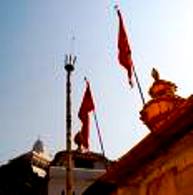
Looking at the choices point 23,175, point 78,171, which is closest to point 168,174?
point 78,171

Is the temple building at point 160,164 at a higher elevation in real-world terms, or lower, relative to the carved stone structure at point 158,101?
lower

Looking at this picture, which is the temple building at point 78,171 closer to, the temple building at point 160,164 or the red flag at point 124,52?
the red flag at point 124,52

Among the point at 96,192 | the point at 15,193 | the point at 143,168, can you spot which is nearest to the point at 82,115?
the point at 96,192

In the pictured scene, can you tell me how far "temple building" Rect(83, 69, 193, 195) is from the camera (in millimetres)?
6391

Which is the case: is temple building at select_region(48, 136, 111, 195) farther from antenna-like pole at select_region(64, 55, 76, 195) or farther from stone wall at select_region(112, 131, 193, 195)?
stone wall at select_region(112, 131, 193, 195)

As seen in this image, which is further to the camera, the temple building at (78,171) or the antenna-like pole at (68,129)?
the temple building at (78,171)

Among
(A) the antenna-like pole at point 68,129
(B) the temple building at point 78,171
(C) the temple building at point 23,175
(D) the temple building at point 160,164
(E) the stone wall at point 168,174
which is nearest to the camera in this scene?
(D) the temple building at point 160,164

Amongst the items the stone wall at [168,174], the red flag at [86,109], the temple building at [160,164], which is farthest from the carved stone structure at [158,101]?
the stone wall at [168,174]

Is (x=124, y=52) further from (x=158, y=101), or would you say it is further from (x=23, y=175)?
(x=23, y=175)

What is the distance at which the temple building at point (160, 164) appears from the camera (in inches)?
252

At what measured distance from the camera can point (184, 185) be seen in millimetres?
6477

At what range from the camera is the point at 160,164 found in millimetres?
7270

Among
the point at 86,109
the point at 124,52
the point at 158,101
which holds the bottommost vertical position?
the point at 86,109

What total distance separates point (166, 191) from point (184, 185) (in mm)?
547
